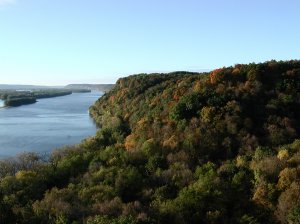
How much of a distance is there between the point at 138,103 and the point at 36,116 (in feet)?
193

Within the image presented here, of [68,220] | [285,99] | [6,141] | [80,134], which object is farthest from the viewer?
[80,134]

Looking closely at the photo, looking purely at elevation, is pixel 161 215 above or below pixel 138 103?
below

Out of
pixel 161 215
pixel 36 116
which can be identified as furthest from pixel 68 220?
pixel 36 116

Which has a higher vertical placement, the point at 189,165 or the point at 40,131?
the point at 189,165

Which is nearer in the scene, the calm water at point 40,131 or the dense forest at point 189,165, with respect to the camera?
the dense forest at point 189,165

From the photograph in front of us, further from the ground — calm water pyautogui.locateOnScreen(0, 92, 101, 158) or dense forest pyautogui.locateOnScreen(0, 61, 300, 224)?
dense forest pyautogui.locateOnScreen(0, 61, 300, 224)

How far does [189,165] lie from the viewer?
47000 millimetres

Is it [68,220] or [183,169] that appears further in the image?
[183,169]

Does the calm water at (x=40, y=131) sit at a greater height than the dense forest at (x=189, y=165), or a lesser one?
lesser

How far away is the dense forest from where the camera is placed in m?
36.0

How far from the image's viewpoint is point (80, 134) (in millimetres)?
92750

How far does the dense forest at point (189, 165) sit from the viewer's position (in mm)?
35969

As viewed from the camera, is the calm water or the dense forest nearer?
the dense forest

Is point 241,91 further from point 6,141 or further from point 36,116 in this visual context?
point 36,116
